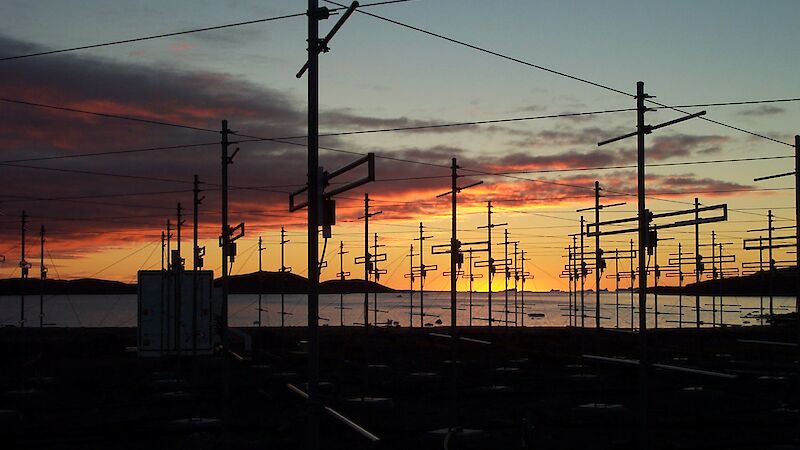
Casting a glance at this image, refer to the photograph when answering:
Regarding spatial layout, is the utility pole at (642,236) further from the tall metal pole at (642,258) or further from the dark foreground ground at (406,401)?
the dark foreground ground at (406,401)

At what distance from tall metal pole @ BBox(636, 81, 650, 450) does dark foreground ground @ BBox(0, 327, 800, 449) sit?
323 cm

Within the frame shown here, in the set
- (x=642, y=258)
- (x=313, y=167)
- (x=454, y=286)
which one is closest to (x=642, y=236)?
(x=642, y=258)

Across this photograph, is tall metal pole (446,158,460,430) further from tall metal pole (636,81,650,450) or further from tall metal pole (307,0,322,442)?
tall metal pole (307,0,322,442)

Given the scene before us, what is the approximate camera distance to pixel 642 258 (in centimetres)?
2322

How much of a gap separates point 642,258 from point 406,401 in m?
18.2

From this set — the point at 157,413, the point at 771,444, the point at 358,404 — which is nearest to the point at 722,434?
the point at 771,444

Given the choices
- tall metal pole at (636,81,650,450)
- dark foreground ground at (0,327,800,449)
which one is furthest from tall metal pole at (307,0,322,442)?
tall metal pole at (636,81,650,450)

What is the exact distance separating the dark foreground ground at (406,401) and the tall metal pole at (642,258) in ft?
10.6

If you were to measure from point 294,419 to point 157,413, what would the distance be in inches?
238

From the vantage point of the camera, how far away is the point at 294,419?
32.8 metres

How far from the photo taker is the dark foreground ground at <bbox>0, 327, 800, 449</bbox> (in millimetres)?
28547

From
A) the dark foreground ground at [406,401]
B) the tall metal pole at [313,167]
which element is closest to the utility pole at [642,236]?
the dark foreground ground at [406,401]

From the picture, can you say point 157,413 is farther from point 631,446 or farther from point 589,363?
point 589,363

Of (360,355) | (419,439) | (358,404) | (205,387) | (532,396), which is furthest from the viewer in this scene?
(360,355)
